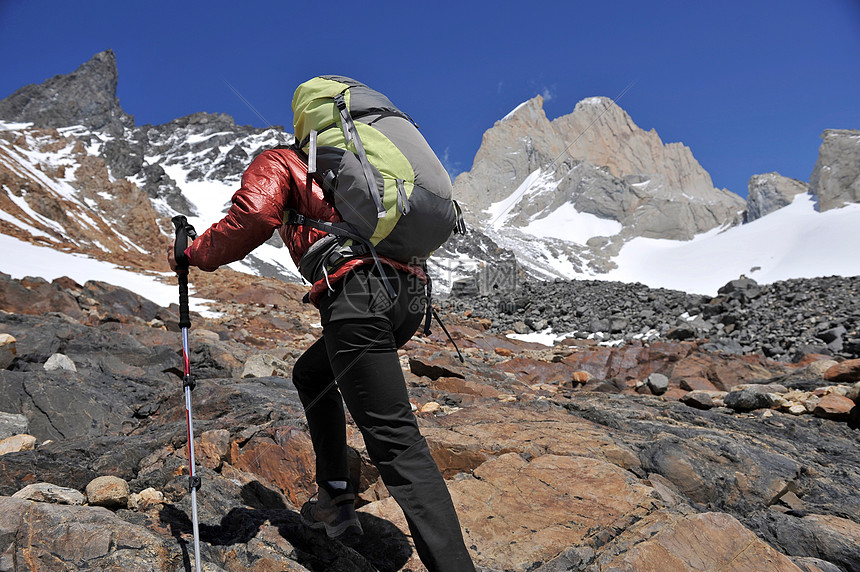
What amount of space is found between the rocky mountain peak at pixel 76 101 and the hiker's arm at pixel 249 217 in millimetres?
175705

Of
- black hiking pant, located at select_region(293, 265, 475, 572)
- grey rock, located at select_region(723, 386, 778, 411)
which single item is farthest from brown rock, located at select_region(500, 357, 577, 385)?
black hiking pant, located at select_region(293, 265, 475, 572)

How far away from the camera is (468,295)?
81.7ft

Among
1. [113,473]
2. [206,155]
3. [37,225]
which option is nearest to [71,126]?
[206,155]

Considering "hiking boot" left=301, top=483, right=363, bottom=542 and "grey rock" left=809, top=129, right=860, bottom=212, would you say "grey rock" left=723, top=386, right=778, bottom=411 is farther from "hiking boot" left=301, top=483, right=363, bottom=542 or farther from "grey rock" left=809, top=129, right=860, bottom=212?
"grey rock" left=809, top=129, right=860, bottom=212

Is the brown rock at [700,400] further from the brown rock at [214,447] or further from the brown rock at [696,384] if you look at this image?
the brown rock at [214,447]

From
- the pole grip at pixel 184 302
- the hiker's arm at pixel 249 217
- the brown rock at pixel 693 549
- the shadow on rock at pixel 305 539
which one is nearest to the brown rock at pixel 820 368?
the brown rock at pixel 693 549

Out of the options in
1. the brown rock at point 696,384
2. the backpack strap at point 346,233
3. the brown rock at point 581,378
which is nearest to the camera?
the backpack strap at point 346,233

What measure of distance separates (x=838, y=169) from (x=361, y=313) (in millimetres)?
122901

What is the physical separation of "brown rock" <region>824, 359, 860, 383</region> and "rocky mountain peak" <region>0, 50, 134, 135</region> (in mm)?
176460

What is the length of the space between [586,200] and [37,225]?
156505 mm

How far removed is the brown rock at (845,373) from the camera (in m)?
6.78

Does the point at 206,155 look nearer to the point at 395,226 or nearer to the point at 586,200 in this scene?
the point at 586,200

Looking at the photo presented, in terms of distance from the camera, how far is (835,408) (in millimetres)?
5379

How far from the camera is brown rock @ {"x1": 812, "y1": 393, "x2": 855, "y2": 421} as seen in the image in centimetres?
533
